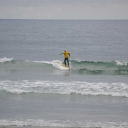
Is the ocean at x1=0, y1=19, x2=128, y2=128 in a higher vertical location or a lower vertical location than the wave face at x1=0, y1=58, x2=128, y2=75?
lower

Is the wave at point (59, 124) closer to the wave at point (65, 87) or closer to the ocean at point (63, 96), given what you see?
the ocean at point (63, 96)

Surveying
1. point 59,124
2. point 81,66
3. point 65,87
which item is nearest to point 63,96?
point 65,87

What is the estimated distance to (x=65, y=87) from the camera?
19172 millimetres

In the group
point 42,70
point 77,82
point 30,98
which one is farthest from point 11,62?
point 30,98

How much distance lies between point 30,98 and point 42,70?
346 inches

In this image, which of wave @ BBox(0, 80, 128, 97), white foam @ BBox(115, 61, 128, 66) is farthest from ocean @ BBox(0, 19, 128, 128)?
white foam @ BBox(115, 61, 128, 66)

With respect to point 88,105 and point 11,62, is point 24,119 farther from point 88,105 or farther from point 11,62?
point 11,62

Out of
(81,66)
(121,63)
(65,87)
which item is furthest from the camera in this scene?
(121,63)

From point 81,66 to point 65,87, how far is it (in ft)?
29.8

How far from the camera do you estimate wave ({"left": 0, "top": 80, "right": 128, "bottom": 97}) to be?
59.0 ft

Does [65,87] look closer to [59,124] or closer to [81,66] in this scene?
[59,124]

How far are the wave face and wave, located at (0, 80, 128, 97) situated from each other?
4960 millimetres

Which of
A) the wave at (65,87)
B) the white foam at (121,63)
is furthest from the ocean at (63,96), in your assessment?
the white foam at (121,63)

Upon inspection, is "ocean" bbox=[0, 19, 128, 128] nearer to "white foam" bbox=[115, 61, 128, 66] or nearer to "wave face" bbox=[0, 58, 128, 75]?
"wave face" bbox=[0, 58, 128, 75]
